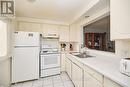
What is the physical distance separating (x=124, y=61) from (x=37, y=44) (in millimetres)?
2555

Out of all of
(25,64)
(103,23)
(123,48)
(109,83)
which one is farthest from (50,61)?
(109,83)

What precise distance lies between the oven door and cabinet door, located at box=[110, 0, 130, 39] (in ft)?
7.85

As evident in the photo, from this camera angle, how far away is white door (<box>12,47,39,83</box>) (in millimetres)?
2815

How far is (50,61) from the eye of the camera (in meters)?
3.43

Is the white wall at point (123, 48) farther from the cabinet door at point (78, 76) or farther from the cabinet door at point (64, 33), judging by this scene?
the cabinet door at point (64, 33)

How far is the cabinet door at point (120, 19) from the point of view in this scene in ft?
3.98

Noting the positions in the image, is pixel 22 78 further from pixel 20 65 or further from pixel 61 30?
pixel 61 30

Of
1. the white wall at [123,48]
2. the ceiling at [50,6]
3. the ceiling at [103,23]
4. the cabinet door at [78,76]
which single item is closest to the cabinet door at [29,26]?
the ceiling at [50,6]

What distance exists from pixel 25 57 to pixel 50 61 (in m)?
0.88

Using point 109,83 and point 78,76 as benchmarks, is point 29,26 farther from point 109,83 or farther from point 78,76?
point 109,83

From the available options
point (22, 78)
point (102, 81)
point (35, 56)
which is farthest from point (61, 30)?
point (102, 81)

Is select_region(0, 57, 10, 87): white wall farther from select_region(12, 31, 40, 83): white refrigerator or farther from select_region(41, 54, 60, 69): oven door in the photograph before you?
select_region(41, 54, 60, 69): oven door

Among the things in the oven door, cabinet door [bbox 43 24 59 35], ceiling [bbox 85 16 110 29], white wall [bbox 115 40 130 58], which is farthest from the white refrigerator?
white wall [bbox 115 40 130 58]

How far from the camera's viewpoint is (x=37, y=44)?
314 centimetres
